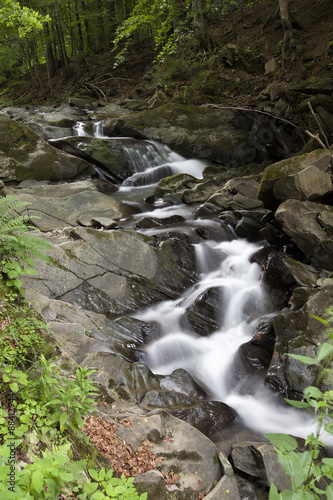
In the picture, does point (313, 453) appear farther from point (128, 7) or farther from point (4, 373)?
point (128, 7)

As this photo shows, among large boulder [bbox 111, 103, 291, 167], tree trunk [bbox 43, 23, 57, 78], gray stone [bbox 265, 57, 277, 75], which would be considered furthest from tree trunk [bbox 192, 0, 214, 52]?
tree trunk [bbox 43, 23, 57, 78]

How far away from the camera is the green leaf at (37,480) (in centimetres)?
158

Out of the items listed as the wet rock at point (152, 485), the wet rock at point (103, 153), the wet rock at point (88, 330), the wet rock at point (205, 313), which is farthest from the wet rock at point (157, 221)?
the wet rock at point (152, 485)

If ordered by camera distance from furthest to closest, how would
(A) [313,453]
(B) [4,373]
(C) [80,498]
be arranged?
(B) [4,373], (C) [80,498], (A) [313,453]

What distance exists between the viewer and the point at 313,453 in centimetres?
163

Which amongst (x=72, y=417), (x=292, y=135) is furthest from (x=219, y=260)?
(x=292, y=135)

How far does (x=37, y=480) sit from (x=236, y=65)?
747 inches

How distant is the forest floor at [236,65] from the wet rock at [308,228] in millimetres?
8397

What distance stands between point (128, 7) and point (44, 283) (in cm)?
3050

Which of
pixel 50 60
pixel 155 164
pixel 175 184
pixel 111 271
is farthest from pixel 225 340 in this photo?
pixel 50 60

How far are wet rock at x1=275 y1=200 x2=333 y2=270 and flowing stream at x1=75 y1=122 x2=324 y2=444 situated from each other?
111 centimetres

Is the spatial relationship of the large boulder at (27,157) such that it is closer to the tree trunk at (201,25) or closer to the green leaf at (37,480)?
the green leaf at (37,480)

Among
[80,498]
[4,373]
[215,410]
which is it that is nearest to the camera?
[80,498]

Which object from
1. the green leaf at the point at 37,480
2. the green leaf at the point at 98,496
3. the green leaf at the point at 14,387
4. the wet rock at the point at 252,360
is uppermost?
the green leaf at the point at 37,480
